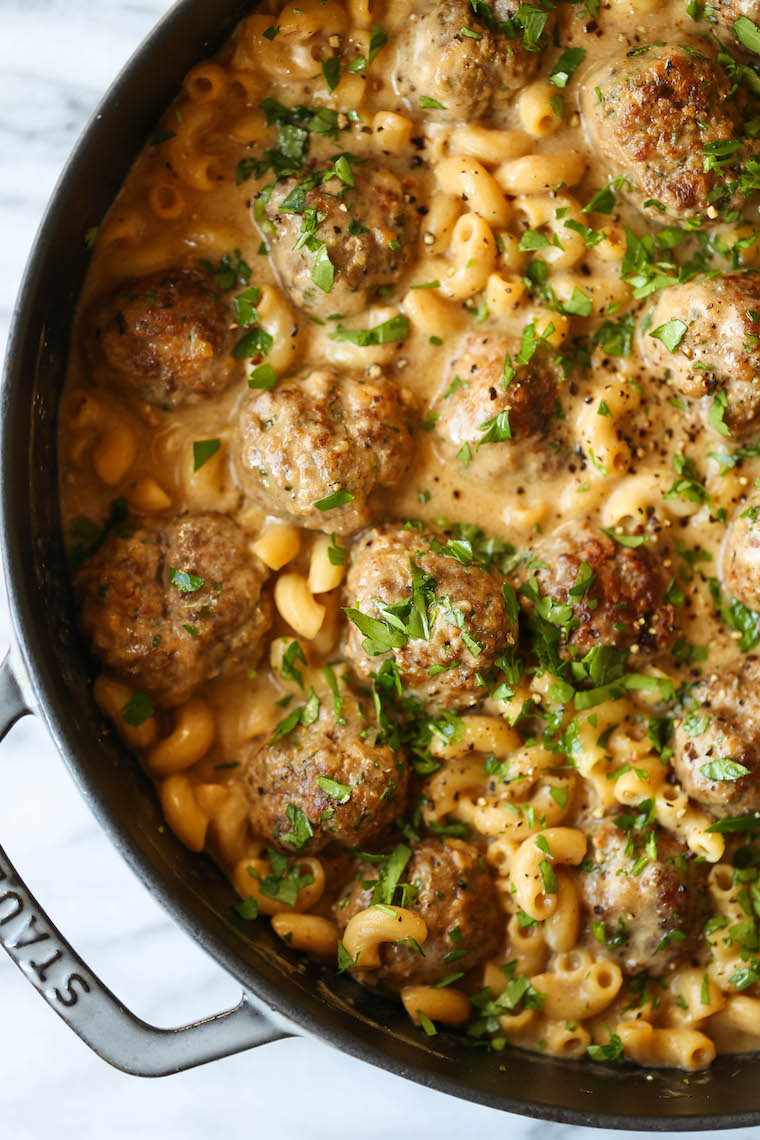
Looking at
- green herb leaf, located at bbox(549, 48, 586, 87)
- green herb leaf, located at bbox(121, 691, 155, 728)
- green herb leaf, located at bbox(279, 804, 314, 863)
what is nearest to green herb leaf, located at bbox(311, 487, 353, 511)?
green herb leaf, located at bbox(121, 691, 155, 728)

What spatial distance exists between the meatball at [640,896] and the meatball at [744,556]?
0.86 meters

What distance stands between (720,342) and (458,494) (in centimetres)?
98

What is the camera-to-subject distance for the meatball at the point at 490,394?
375 centimetres

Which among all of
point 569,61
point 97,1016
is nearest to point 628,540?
point 569,61

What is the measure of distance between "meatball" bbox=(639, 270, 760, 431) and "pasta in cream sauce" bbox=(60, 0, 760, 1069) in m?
0.01

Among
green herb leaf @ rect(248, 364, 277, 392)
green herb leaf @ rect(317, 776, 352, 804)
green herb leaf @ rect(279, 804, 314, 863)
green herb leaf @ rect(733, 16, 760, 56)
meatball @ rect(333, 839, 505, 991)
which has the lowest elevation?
meatball @ rect(333, 839, 505, 991)

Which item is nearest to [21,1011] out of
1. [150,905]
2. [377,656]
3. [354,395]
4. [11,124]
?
[150,905]

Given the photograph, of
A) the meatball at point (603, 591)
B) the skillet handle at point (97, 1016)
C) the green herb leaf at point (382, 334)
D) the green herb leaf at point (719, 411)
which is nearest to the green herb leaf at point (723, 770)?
the meatball at point (603, 591)

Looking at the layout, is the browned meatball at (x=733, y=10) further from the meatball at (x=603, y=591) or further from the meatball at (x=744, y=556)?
the meatball at (x=603, y=591)

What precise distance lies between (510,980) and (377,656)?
1.21 m

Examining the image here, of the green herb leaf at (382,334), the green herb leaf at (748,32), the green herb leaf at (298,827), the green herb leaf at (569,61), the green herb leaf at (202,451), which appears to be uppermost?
the green herb leaf at (569,61)

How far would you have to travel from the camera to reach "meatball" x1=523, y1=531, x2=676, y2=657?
380 centimetres

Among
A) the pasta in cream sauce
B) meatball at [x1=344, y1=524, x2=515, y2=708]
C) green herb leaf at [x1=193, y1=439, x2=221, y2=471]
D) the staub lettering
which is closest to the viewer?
the staub lettering

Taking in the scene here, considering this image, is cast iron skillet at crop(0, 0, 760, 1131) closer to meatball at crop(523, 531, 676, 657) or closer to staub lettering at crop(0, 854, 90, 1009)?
staub lettering at crop(0, 854, 90, 1009)
